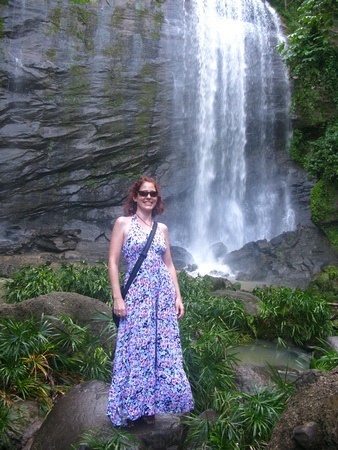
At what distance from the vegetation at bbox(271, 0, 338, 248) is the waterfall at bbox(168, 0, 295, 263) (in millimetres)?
671

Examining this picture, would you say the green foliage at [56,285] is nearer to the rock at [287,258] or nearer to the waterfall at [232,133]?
the rock at [287,258]

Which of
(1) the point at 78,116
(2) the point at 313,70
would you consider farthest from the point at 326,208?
(1) the point at 78,116

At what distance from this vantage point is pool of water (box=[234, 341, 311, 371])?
5.83 metres

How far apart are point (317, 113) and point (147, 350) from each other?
1453 centimetres

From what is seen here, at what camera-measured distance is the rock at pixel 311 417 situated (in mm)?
2295

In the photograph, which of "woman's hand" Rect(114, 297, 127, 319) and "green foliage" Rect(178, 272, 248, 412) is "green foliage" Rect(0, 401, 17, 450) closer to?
"woman's hand" Rect(114, 297, 127, 319)

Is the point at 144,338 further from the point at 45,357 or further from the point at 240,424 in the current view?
the point at 45,357

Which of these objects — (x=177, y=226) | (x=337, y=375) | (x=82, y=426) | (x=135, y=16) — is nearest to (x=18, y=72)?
(x=135, y=16)

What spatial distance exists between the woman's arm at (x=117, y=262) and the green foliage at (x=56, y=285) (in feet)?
14.3

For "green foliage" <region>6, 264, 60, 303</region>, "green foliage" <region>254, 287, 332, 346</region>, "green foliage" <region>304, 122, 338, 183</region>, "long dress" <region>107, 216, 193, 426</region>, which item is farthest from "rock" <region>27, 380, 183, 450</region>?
"green foliage" <region>304, 122, 338, 183</region>

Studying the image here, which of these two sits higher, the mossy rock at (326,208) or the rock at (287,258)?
the mossy rock at (326,208)

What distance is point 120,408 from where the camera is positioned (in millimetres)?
3078

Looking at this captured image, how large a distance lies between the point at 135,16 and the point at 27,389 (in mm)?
13742

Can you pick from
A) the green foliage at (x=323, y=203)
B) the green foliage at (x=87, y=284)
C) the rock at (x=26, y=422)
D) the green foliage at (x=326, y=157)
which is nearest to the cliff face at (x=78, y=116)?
the green foliage at (x=323, y=203)
